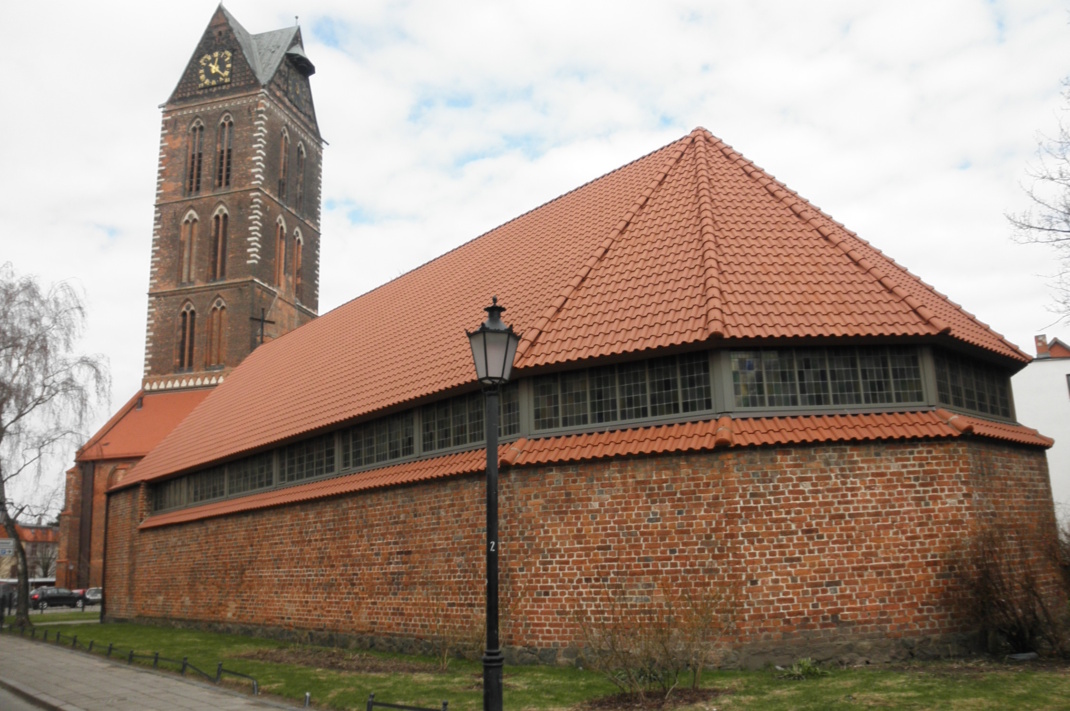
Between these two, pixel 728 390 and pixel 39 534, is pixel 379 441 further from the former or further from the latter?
pixel 39 534

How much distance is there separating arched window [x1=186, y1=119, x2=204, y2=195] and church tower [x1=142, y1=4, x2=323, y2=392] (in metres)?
0.06

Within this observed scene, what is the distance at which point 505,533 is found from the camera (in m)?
13.9

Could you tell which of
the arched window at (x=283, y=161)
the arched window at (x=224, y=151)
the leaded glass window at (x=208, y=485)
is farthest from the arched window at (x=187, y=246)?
the leaded glass window at (x=208, y=485)

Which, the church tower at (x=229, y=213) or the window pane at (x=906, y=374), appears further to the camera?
the church tower at (x=229, y=213)

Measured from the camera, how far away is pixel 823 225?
49.3 feet

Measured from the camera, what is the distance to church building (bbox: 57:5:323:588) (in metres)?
45.7

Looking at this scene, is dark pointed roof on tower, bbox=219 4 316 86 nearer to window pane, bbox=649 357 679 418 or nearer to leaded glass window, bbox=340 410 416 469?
leaded glass window, bbox=340 410 416 469

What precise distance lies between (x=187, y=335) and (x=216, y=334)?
1.83m

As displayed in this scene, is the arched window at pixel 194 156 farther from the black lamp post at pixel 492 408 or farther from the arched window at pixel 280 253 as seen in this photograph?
the black lamp post at pixel 492 408

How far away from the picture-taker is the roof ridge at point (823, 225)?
1302 centimetres

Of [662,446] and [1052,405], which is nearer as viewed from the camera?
[662,446]

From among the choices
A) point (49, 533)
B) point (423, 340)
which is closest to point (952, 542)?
point (423, 340)

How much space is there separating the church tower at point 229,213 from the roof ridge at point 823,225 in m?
33.9

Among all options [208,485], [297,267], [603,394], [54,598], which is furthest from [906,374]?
[54,598]
